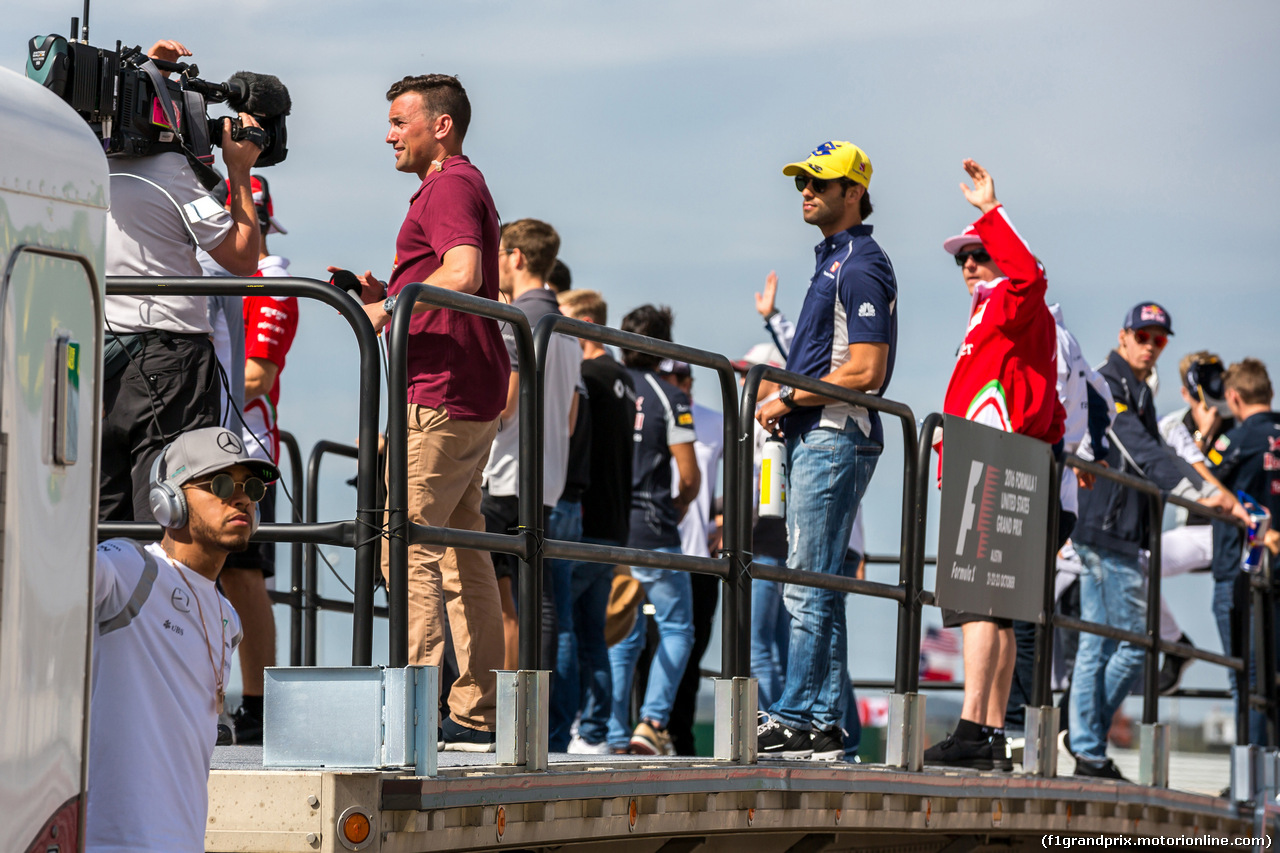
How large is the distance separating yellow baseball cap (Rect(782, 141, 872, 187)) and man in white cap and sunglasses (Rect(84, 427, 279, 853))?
335 centimetres

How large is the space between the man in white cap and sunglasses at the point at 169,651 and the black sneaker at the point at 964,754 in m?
3.87

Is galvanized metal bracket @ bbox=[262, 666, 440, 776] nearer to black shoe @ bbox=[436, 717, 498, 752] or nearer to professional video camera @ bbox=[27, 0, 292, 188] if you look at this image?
black shoe @ bbox=[436, 717, 498, 752]

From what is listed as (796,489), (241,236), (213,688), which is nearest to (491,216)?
(241,236)

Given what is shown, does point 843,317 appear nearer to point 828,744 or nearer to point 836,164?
point 836,164

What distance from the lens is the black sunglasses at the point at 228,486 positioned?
3498mm

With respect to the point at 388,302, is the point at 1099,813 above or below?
below

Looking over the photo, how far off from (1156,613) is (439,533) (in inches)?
198

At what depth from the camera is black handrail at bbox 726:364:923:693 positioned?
553 cm

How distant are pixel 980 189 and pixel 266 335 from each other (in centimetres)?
277

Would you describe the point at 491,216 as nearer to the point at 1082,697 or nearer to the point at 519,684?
the point at 519,684

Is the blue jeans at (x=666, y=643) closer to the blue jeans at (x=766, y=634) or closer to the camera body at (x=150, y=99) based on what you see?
the blue jeans at (x=766, y=634)

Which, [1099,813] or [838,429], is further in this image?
[1099,813]

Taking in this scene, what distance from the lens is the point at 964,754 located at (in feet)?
22.5

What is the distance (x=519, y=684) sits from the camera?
4.42m
